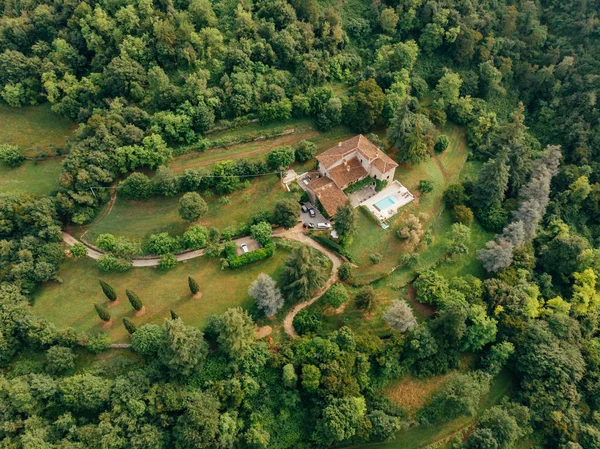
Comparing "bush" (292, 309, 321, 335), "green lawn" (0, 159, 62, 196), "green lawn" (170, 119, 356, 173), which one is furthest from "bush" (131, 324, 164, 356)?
"green lawn" (0, 159, 62, 196)

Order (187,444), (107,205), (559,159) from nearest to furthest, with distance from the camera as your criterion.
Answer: (187,444), (107,205), (559,159)

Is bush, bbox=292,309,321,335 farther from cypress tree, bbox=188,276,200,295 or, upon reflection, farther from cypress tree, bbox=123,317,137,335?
cypress tree, bbox=123,317,137,335

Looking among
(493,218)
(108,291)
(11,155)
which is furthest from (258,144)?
(11,155)

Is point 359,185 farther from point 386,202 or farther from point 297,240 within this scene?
point 297,240

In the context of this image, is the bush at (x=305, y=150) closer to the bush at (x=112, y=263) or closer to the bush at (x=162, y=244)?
the bush at (x=162, y=244)

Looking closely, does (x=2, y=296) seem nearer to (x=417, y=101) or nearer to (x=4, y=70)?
(x=4, y=70)

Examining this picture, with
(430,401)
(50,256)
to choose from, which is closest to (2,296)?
(50,256)
